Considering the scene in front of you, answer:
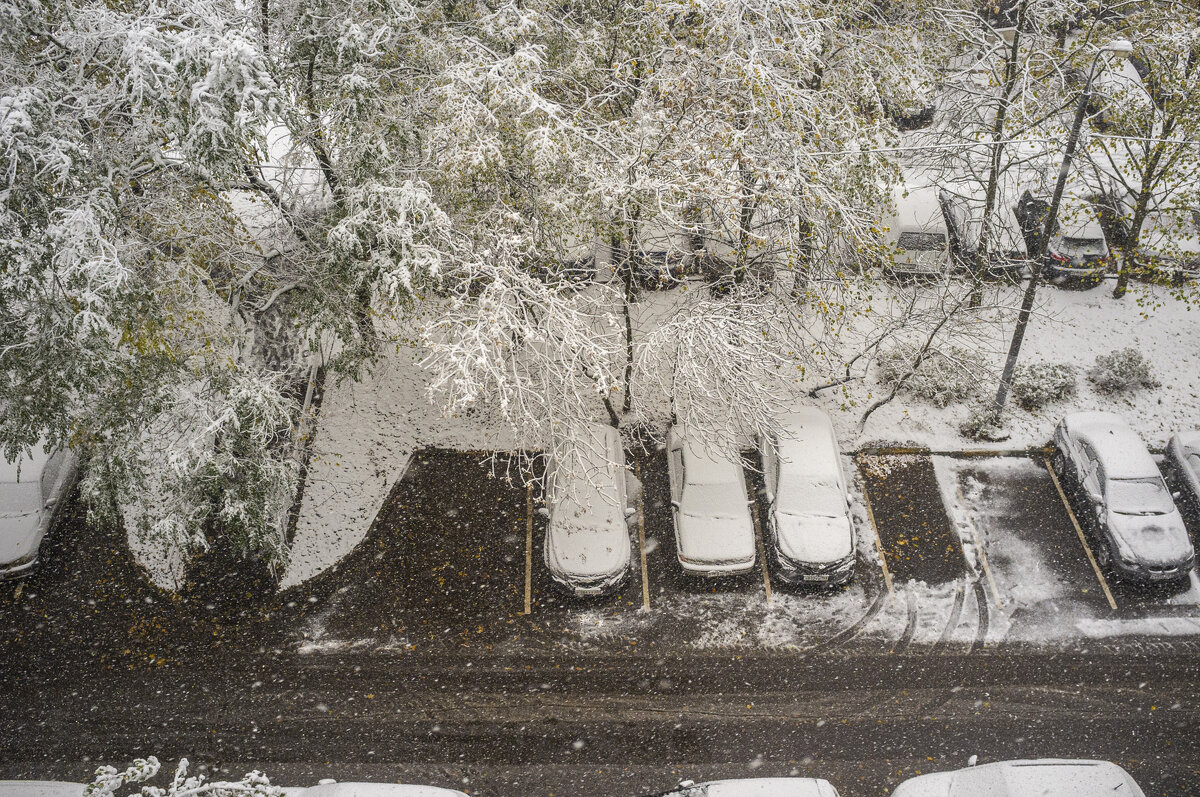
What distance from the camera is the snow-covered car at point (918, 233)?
15.8m

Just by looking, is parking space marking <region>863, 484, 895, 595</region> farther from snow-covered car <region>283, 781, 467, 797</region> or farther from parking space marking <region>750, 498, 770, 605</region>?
snow-covered car <region>283, 781, 467, 797</region>

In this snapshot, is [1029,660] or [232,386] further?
[1029,660]

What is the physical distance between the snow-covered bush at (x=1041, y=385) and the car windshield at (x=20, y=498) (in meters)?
17.7

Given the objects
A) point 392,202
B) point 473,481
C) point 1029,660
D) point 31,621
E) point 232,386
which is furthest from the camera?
point 473,481

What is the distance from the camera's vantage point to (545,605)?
12.4m

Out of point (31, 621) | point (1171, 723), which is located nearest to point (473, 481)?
point (31, 621)

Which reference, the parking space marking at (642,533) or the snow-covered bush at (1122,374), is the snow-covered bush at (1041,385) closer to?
the snow-covered bush at (1122,374)

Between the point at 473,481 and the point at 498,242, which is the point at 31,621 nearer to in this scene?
the point at 473,481

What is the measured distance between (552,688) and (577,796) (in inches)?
61.7

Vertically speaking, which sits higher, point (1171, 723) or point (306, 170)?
point (306, 170)

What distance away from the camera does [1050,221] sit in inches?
502

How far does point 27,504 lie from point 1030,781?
50.4 feet

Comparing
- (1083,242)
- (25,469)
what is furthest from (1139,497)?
(25,469)

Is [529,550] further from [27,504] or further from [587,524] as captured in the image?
[27,504]
